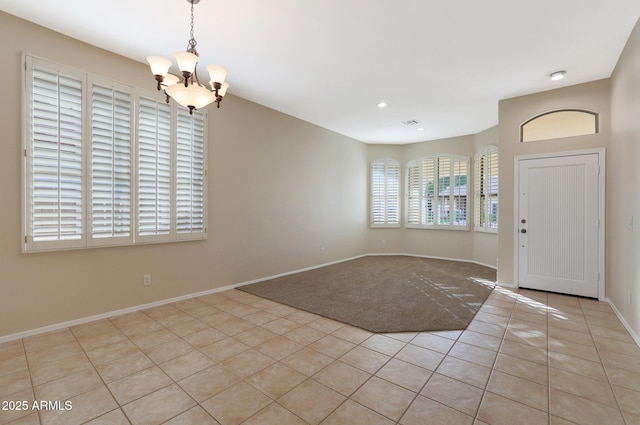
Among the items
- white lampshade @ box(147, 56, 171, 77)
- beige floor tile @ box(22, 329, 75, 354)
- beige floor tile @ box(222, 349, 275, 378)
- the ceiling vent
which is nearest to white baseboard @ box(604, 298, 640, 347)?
beige floor tile @ box(222, 349, 275, 378)

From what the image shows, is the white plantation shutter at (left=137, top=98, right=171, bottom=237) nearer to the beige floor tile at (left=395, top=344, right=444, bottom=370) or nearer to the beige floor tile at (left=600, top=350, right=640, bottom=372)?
the beige floor tile at (left=395, top=344, right=444, bottom=370)

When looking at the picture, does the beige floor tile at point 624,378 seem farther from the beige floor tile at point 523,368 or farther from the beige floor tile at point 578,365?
the beige floor tile at point 523,368

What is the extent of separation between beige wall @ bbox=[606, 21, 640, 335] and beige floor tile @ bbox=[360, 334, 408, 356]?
2024mm

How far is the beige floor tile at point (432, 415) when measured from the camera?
1696 mm

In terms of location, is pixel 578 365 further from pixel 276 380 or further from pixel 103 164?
pixel 103 164

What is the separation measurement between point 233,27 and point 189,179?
6.53ft

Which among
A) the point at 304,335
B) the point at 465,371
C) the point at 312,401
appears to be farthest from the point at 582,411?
the point at 304,335

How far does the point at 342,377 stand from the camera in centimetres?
214

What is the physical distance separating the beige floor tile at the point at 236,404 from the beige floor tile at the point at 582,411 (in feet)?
6.04

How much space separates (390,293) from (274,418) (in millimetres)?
2858

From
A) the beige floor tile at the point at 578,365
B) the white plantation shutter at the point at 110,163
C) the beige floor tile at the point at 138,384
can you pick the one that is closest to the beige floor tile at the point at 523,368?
the beige floor tile at the point at 578,365

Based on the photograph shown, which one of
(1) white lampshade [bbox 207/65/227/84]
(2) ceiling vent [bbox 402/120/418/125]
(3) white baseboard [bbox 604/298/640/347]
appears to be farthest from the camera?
Result: (2) ceiling vent [bbox 402/120/418/125]

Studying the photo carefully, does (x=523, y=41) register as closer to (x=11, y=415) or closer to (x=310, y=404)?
(x=310, y=404)

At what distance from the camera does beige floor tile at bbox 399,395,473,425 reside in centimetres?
170
